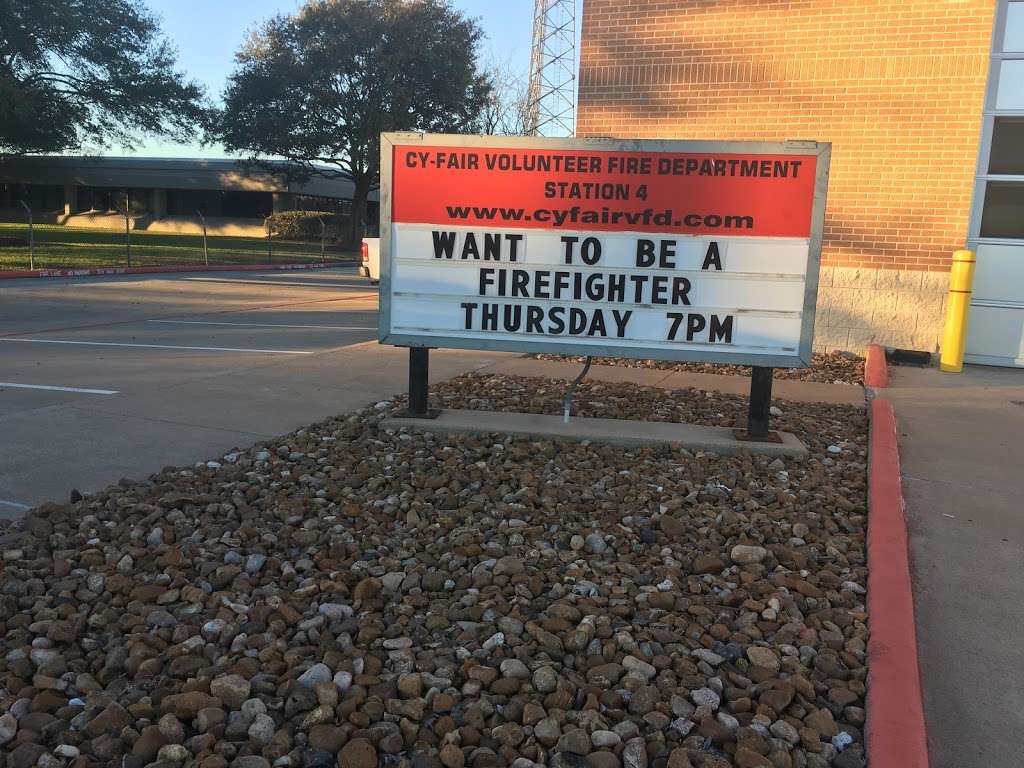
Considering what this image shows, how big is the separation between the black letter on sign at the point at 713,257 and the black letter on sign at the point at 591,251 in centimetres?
76

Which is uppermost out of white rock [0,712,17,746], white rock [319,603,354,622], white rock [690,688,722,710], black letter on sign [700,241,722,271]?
black letter on sign [700,241,722,271]

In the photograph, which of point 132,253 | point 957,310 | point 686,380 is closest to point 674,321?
point 686,380

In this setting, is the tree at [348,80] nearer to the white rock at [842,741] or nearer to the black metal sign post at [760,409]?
the black metal sign post at [760,409]

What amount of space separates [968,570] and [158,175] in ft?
188

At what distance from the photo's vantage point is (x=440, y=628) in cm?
362

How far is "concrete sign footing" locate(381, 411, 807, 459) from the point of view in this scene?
6258 mm

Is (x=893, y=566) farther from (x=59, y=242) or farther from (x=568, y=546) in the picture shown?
(x=59, y=242)

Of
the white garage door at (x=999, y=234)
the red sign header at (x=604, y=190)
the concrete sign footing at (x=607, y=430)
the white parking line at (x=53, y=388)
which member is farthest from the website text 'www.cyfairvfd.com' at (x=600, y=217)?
the white garage door at (x=999, y=234)

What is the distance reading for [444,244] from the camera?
6.67 m

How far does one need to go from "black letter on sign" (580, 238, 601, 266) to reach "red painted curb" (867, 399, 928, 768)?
2381 mm

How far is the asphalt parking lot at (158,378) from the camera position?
19.5 ft

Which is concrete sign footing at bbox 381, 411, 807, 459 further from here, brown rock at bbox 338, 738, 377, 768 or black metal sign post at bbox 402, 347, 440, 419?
brown rock at bbox 338, 738, 377, 768

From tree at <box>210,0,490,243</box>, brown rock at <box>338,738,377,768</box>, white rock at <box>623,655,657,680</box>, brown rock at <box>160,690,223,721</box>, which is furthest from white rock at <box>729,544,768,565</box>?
tree at <box>210,0,490,243</box>

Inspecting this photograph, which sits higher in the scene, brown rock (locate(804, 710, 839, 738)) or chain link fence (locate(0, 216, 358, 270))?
chain link fence (locate(0, 216, 358, 270))
